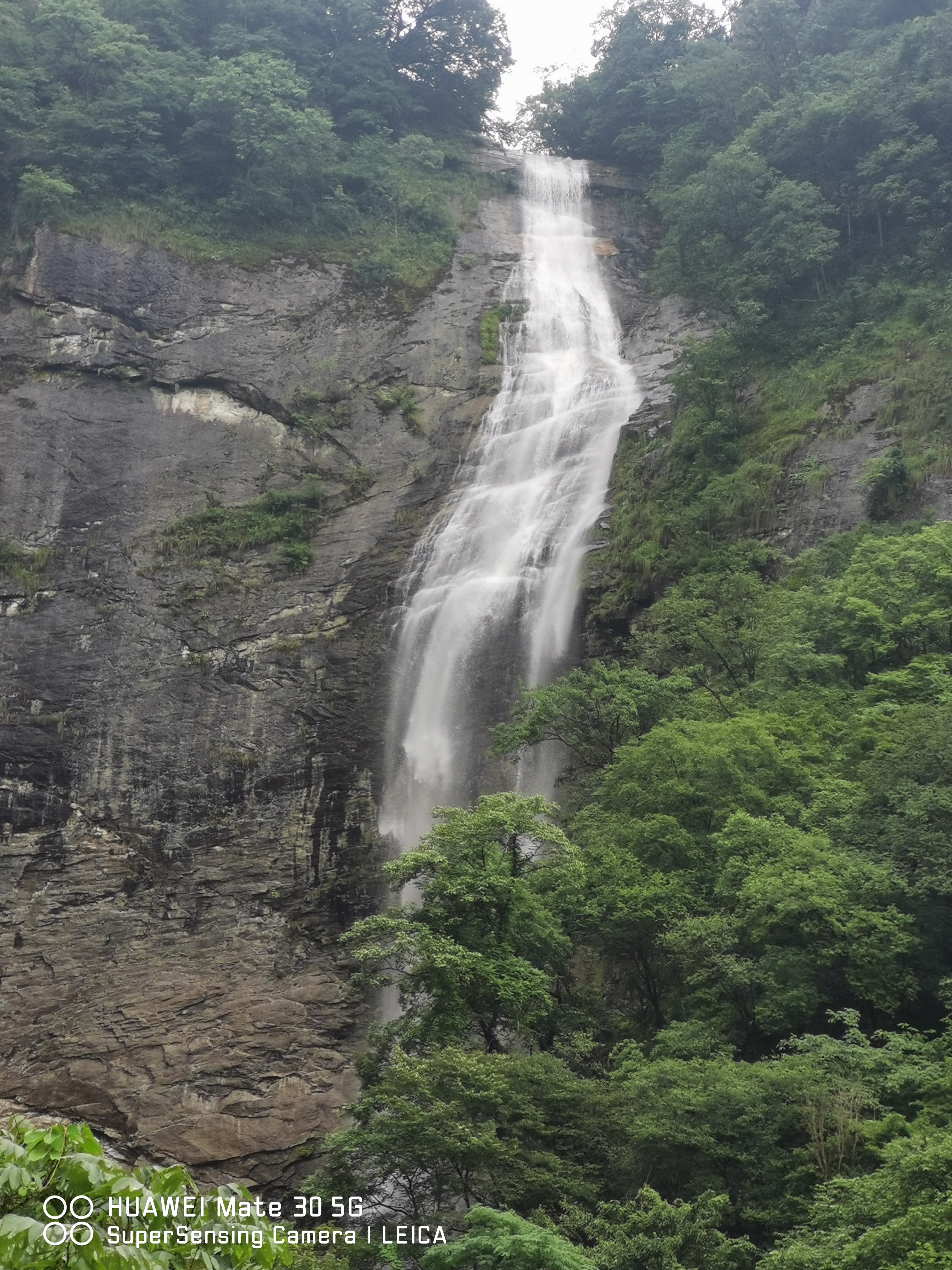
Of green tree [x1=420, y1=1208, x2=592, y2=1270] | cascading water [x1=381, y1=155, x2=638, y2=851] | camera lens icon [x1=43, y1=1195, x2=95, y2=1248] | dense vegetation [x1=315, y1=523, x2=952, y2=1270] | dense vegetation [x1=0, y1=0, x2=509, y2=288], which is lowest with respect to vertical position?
green tree [x1=420, y1=1208, x2=592, y2=1270]

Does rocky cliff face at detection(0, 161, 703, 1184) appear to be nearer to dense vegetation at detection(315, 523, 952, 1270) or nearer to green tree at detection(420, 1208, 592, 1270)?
dense vegetation at detection(315, 523, 952, 1270)

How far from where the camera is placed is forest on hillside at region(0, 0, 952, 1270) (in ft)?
37.0

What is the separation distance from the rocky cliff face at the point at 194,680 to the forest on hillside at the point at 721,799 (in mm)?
2643

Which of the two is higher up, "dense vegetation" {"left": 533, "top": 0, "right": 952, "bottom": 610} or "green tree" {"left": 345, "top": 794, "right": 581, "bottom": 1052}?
"dense vegetation" {"left": 533, "top": 0, "right": 952, "bottom": 610}

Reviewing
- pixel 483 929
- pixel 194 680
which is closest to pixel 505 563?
pixel 194 680

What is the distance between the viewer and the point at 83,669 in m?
25.5

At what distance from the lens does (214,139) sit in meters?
36.0

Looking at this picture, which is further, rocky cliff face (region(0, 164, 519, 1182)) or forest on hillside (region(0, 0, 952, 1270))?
rocky cliff face (region(0, 164, 519, 1182))

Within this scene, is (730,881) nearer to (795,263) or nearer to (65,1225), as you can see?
(65,1225)

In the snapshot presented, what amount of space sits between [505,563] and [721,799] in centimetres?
1068

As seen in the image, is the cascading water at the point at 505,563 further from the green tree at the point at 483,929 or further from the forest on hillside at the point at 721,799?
the green tree at the point at 483,929

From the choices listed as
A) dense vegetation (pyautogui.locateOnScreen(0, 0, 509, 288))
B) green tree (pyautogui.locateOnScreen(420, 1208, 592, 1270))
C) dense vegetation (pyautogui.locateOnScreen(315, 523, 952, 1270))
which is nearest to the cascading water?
dense vegetation (pyautogui.locateOnScreen(315, 523, 952, 1270))

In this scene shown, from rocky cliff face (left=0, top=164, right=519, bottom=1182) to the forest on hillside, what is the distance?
8.67 feet

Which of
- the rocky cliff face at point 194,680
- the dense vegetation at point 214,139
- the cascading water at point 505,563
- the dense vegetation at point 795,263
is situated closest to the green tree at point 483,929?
the rocky cliff face at point 194,680
